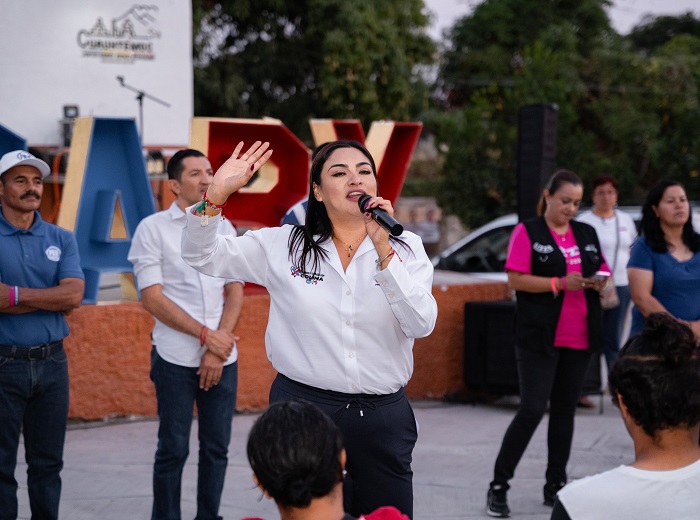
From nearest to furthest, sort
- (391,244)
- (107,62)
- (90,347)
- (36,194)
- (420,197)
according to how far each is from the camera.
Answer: (391,244)
(36,194)
(90,347)
(107,62)
(420,197)

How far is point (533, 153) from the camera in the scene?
841 centimetres

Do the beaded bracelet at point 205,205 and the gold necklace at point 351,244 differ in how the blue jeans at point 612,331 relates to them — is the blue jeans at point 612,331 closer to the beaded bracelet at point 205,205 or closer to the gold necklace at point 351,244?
the gold necklace at point 351,244

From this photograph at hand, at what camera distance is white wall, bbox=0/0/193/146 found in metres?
13.7

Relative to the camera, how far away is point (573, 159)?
17812 millimetres

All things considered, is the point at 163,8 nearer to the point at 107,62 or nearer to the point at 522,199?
the point at 107,62

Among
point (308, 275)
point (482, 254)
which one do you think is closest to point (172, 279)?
point (308, 275)

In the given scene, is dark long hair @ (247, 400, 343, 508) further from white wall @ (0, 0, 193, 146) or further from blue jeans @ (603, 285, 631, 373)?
white wall @ (0, 0, 193, 146)

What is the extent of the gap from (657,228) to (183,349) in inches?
112

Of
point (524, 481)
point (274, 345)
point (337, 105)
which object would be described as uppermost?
point (337, 105)

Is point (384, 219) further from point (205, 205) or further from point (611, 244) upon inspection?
point (611, 244)

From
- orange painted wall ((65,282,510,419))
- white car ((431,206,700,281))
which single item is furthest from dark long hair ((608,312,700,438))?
white car ((431,206,700,281))

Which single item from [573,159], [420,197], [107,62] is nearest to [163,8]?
[107,62]

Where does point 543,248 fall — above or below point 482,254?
above

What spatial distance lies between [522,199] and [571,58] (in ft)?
57.7
